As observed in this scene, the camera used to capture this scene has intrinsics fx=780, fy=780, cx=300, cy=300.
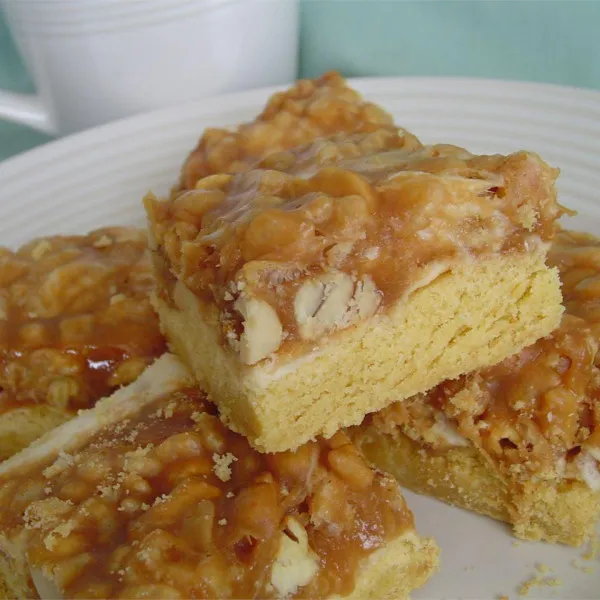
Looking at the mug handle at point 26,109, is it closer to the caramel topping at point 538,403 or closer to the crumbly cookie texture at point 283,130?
the crumbly cookie texture at point 283,130

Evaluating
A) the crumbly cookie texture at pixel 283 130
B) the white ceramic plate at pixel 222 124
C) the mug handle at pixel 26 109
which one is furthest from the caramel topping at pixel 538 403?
the mug handle at pixel 26 109

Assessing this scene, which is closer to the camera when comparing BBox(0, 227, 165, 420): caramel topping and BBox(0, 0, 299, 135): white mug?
BBox(0, 227, 165, 420): caramel topping

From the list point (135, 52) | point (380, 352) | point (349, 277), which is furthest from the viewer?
point (135, 52)

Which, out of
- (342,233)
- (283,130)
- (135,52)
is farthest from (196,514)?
(135,52)

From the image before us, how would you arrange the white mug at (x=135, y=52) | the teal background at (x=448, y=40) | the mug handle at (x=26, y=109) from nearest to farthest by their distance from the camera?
the white mug at (x=135, y=52)
the teal background at (x=448, y=40)
the mug handle at (x=26, y=109)

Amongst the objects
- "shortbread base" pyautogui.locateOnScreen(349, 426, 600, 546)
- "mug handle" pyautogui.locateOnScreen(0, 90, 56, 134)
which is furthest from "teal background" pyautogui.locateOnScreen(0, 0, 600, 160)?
"shortbread base" pyautogui.locateOnScreen(349, 426, 600, 546)

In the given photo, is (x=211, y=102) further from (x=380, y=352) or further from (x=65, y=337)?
(x=380, y=352)

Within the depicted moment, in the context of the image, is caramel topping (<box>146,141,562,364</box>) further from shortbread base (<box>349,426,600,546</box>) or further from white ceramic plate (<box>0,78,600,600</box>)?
white ceramic plate (<box>0,78,600,600</box>)
